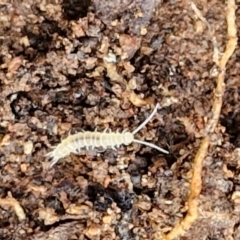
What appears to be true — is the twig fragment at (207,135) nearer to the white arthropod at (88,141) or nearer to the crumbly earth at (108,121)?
the crumbly earth at (108,121)

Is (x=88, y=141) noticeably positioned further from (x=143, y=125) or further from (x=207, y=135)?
(x=207, y=135)

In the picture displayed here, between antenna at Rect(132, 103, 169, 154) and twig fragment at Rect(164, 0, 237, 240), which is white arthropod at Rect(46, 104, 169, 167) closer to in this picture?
antenna at Rect(132, 103, 169, 154)

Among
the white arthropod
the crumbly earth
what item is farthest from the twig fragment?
the white arthropod

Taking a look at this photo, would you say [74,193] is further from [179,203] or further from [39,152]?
[179,203]

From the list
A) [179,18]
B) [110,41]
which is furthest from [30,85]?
[179,18]

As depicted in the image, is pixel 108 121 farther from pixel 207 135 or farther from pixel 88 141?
pixel 207 135

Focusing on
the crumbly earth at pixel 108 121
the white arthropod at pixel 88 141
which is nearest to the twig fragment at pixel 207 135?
the crumbly earth at pixel 108 121

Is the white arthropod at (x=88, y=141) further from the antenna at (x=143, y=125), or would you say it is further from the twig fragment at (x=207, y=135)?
the twig fragment at (x=207, y=135)

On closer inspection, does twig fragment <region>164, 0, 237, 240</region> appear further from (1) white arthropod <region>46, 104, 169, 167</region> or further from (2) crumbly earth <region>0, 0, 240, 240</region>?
(1) white arthropod <region>46, 104, 169, 167</region>

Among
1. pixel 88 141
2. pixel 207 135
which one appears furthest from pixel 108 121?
pixel 207 135
